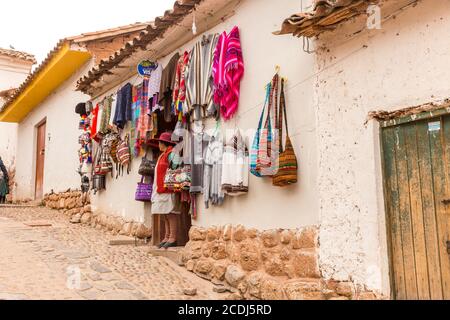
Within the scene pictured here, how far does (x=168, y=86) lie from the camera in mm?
6277

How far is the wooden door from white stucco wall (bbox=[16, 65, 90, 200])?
18cm

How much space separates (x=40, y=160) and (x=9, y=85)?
513 cm

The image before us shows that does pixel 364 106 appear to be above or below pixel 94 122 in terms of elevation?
below

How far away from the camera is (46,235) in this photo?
24.9 ft

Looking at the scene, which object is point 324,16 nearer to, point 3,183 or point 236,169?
point 236,169

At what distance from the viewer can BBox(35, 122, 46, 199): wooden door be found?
14.1 meters

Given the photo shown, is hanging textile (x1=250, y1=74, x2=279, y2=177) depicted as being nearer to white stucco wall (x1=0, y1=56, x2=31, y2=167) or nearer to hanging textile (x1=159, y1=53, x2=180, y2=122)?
hanging textile (x1=159, y1=53, x2=180, y2=122)

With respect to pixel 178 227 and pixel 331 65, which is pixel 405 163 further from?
pixel 178 227

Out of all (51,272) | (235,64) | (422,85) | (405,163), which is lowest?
(51,272)

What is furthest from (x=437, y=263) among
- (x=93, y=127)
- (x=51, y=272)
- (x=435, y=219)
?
(x=93, y=127)

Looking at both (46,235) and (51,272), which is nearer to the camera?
(51,272)

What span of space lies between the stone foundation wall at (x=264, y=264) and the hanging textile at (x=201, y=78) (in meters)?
1.58

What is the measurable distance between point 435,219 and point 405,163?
50 centimetres

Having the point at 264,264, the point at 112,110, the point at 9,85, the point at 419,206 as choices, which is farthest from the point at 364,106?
the point at 9,85
